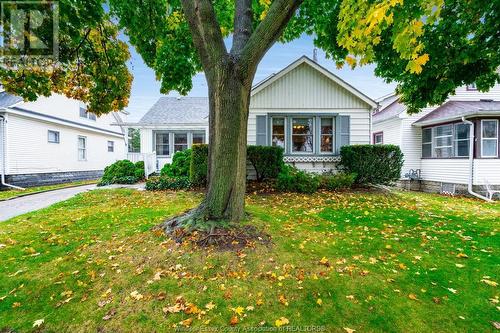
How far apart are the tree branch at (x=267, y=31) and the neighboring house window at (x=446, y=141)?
12.7 m

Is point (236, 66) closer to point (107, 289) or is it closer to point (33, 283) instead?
point (107, 289)

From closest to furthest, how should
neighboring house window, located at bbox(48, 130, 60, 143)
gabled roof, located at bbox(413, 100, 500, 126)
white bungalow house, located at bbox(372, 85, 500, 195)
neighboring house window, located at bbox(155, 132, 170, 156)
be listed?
gabled roof, located at bbox(413, 100, 500, 126) < white bungalow house, located at bbox(372, 85, 500, 195) < neighboring house window, located at bbox(48, 130, 60, 143) < neighboring house window, located at bbox(155, 132, 170, 156)

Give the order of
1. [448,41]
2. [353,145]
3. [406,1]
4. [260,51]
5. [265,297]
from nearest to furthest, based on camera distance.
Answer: [265,297] → [406,1] → [260,51] → [448,41] → [353,145]

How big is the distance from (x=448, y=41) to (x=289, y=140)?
6.81 meters

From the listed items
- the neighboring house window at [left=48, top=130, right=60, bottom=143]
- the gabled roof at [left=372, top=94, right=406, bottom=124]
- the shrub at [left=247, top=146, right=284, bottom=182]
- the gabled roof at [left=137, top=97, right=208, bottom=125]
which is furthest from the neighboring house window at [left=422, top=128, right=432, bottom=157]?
the neighboring house window at [left=48, top=130, right=60, bottom=143]

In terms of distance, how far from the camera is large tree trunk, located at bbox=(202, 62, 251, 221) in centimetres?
448

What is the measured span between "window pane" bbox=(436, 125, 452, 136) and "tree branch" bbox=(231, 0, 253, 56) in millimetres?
13191

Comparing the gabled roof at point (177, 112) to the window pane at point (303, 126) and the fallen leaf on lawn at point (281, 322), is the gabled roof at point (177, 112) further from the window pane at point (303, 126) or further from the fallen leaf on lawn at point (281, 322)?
the fallen leaf on lawn at point (281, 322)

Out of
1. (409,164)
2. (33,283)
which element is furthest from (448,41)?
(409,164)

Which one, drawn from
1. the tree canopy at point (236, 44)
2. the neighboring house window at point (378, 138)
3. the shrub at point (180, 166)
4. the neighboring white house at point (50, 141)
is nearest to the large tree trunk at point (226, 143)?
the tree canopy at point (236, 44)

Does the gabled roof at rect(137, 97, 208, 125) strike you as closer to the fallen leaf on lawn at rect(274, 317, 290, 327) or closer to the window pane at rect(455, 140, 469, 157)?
the window pane at rect(455, 140, 469, 157)

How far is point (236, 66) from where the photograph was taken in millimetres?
4445

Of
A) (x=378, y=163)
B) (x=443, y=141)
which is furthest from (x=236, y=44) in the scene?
(x=443, y=141)

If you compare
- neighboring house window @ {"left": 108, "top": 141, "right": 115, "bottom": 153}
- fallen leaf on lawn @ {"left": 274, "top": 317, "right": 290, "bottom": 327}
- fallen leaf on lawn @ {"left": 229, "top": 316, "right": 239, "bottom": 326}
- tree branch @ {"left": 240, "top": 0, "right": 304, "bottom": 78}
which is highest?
tree branch @ {"left": 240, "top": 0, "right": 304, "bottom": 78}
